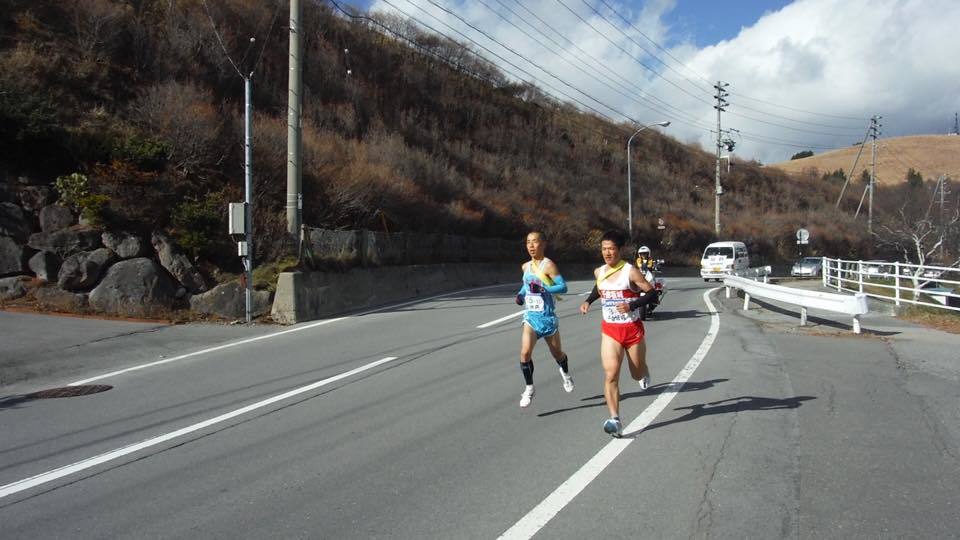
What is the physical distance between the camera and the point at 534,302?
23.9 feet

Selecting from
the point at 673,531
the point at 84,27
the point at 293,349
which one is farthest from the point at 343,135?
the point at 673,531

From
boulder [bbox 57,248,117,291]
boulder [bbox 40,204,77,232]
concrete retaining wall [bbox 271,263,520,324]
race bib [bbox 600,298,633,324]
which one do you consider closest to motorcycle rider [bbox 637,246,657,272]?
concrete retaining wall [bbox 271,263,520,324]

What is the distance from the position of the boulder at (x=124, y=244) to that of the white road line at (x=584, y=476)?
12398 millimetres

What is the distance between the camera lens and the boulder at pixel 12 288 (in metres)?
14.5

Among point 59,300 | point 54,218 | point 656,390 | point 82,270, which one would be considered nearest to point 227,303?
point 82,270

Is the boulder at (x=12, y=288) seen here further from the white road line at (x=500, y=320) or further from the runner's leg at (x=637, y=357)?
the runner's leg at (x=637, y=357)

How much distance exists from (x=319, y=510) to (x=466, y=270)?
70.9 ft

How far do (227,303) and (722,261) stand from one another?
2526 centimetres

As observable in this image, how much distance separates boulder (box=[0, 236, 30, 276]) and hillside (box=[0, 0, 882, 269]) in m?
1.24

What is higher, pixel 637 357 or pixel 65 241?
pixel 65 241

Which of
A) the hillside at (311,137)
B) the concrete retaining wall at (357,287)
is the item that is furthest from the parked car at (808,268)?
the concrete retaining wall at (357,287)

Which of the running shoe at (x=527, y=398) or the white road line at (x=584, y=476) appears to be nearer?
the white road line at (x=584, y=476)

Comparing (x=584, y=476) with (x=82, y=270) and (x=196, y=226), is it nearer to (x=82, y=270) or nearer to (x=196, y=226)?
(x=82, y=270)

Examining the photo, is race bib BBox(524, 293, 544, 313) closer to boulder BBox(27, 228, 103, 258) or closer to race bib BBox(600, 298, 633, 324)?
race bib BBox(600, 298, 633, 324)
